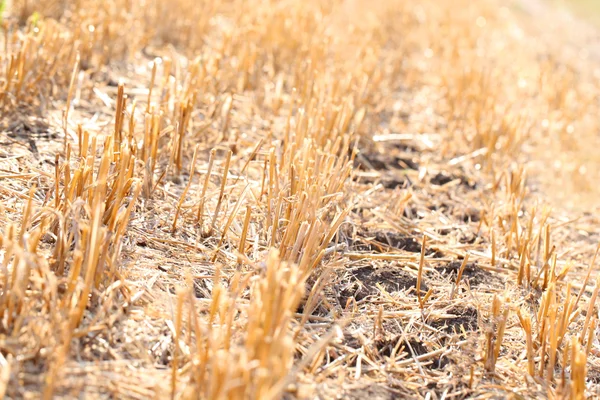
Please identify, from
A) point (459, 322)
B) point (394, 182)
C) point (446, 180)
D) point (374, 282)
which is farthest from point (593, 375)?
point (446, 180)

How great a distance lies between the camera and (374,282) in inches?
99.0

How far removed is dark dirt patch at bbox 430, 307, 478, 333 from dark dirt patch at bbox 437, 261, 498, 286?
0.86ft

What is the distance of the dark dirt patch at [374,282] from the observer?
241 cm

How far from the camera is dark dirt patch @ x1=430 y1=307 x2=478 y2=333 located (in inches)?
91.8

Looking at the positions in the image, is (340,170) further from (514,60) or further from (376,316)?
(514,60)

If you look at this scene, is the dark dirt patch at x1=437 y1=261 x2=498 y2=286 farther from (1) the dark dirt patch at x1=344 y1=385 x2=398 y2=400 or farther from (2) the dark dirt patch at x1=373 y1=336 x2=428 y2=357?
(1) the dark dirt patch at x1=344 y1=385 x2=398 y2=400

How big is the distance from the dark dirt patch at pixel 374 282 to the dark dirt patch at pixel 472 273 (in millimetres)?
195

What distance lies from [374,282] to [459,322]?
35cm

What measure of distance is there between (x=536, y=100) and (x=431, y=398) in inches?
166

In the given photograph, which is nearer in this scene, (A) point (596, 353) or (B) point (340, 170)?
(A) point (596, 353)

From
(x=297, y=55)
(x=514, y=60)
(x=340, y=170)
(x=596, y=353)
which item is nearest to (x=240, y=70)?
(x=297, y=55)

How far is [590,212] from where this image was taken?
3801 millimetres

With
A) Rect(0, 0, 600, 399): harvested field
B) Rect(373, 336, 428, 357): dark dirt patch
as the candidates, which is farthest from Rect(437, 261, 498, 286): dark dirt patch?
Rect(373, 336, 428, 357): dark dirt patch

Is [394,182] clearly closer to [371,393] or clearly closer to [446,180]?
[446,180]
